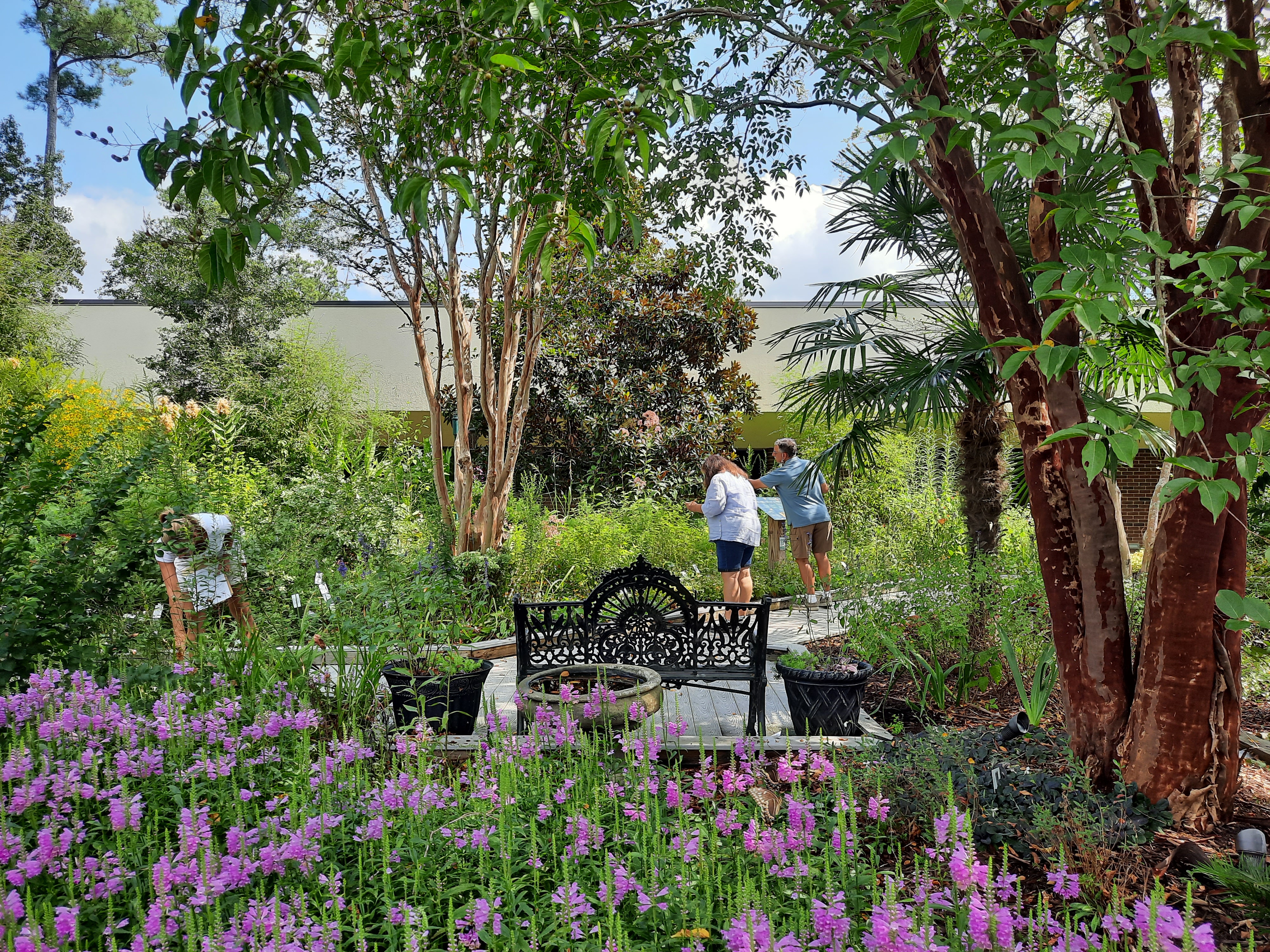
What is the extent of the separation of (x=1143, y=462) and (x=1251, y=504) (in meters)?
13.8

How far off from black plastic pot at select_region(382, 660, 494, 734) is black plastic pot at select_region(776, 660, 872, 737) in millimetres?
1622

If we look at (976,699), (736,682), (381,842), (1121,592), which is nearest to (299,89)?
(381,842)

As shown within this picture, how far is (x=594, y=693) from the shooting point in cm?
321

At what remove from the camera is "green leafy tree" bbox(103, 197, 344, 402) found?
46.0 ft

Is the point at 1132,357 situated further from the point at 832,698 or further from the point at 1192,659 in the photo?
the point at 832,698

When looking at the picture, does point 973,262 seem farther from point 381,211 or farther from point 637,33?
point 381,211

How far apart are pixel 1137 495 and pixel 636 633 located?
656 inches

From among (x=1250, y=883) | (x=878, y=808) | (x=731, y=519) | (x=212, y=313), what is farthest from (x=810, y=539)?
(x=212, y=313)

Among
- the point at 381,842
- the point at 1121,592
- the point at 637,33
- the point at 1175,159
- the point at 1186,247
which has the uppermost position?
the point at 637,33

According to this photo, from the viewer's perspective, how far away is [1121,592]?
2.99m

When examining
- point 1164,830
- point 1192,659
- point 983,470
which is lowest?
point 1164,830

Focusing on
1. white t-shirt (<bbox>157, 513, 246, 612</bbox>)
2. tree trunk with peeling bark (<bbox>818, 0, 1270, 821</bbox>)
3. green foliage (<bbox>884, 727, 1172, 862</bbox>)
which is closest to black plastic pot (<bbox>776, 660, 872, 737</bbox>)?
green foliage (<bbox>884, 727, 1172, 862</bbox>)

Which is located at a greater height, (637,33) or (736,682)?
(637,33)

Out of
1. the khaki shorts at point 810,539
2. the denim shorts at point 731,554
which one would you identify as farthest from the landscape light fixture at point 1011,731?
the khaki shorts at point 810,539
